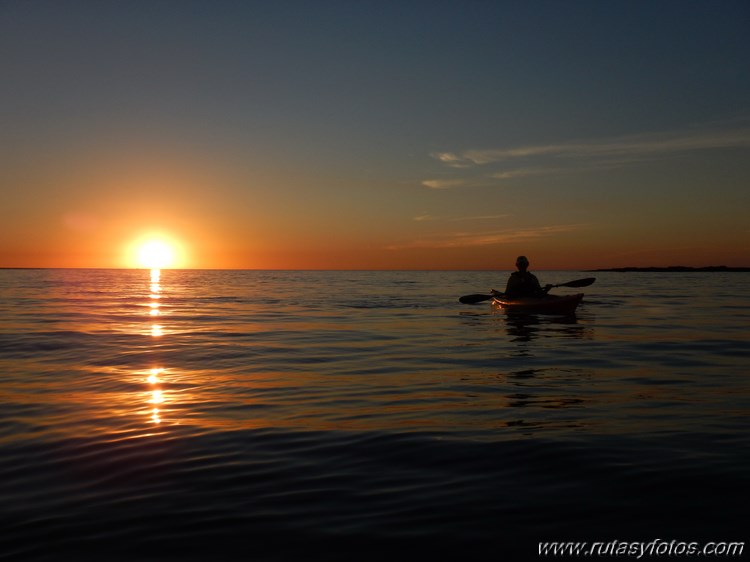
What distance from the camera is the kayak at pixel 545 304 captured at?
79.8ft

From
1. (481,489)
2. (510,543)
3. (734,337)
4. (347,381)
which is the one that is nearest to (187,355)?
(347,381)

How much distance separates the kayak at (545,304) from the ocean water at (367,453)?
9.23 meters

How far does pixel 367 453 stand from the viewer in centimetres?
659

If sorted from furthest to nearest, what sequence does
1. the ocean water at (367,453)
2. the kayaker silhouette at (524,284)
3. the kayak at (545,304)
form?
the kayaker silhouette at (524,284)
the kayak at (545,304)
the ocean water at (367,453)

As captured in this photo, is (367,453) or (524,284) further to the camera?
(524,284)

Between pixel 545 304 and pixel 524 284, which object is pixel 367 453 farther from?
pixel 524 284

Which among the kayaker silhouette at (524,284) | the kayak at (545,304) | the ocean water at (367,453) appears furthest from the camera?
the kayaker silhouette at (524,284)

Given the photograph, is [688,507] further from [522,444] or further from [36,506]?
[36,506]

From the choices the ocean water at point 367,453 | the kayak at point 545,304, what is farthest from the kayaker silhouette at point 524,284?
the ocean water at point 367,453

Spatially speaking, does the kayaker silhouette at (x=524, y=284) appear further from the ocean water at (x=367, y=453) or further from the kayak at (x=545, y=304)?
the ocean water at (x=367, y=453)

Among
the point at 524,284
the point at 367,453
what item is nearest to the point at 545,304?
the point at 524,284

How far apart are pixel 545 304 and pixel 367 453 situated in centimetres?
1933

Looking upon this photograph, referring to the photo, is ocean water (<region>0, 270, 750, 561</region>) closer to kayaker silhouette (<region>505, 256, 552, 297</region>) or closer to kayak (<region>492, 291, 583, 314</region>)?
kayak (<region>492, 291, 583, 314</region>)

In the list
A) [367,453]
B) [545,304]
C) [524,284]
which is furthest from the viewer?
[524,284]
